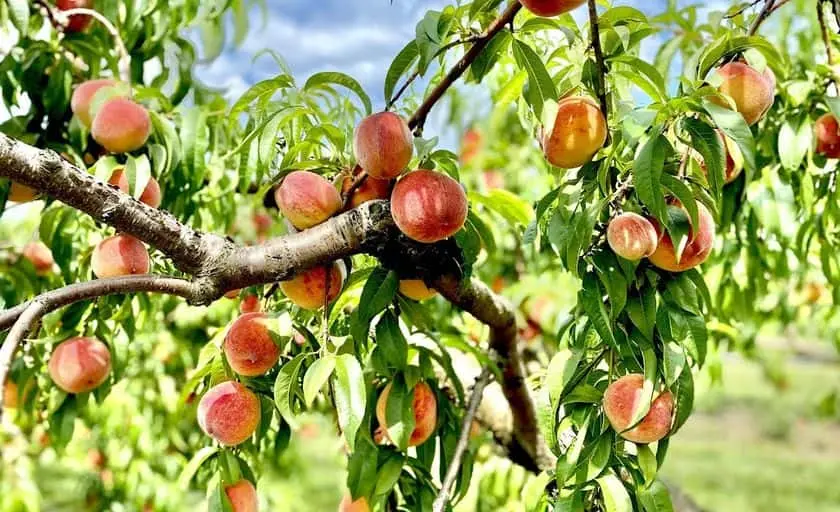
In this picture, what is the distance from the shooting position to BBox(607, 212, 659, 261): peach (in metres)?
0.67

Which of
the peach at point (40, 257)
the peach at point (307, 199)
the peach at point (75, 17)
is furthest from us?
the peach at point (40, 257)

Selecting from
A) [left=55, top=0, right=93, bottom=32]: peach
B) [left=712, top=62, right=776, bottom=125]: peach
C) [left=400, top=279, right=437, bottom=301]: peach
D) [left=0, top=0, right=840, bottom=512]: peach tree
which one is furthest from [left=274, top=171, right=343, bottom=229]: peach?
[left=55, top=0, right=93, bottom=32]: peach

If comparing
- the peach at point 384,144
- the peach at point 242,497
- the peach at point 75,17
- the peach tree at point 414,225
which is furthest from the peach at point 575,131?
the peach at point 75,17

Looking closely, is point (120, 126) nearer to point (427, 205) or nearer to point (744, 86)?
point (427, 205)

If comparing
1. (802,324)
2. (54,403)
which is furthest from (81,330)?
(802,324)

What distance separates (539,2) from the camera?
62 centimetres

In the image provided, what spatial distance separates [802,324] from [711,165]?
1654 millimetres

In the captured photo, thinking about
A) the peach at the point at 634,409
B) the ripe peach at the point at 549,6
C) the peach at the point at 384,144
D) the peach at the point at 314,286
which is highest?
the ripe peach at the point at 549,6

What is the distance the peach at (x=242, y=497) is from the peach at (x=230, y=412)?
52 millimetres

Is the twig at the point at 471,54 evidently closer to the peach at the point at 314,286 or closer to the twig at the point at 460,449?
the peach at the point at 314,286

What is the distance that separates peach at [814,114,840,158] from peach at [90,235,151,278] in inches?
32.0

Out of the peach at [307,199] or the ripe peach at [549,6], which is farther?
the peach at [307,199]

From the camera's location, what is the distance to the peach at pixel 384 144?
0.72 metres

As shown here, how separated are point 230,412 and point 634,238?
0.39m
